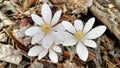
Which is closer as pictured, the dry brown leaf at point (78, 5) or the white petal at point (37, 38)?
the white petal at point (37, 38)

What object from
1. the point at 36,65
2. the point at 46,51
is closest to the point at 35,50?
the point at 46,51

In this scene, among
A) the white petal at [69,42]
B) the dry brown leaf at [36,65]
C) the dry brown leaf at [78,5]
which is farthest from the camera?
the dry brown leaf at [78,5]

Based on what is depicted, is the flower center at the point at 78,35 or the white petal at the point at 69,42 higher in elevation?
the flower center at the point at 78,35

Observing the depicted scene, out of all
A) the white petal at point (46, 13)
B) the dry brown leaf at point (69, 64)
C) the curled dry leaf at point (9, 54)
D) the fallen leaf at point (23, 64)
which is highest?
the white petal at point (46, 13)

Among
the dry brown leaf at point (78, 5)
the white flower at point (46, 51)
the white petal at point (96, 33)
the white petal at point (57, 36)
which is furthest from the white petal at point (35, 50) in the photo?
the dry brown leaf at point (78, 5)

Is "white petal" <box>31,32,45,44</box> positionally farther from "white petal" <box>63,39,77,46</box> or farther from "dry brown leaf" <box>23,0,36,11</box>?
"dry brown leaf" <box>23,0,36,11</box>

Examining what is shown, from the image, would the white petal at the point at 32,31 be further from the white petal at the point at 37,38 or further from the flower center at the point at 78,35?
the flower center at the point at 78,35

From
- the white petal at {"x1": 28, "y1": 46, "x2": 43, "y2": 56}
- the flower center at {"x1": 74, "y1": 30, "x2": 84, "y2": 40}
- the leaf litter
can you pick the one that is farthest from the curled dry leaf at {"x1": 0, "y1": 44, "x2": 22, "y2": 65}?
the flower center at {"x1": 74, "y1": 30, "x2": 84, "y2": 40}

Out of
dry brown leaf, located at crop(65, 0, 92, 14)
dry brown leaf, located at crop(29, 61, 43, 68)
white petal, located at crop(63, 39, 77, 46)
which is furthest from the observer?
dry brown leaf, located at crop(65, 0, 92, 14)

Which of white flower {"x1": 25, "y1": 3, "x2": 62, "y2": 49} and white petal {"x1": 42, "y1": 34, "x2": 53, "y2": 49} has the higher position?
white flower {"x1": 25, "y1": 3, "x2": 62, "y2": 49}

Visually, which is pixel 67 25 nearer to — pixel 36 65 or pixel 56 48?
pixel 56 48
